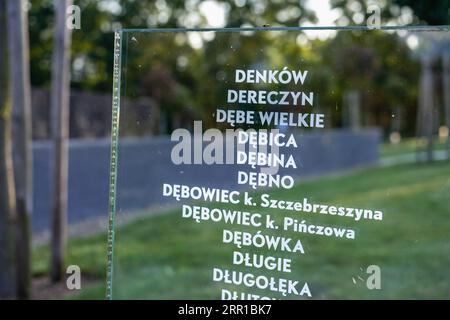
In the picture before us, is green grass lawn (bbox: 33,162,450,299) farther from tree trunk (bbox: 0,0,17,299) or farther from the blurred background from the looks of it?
tree trunk (bbox: 0,0,17,299)

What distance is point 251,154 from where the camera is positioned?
13.5 ft

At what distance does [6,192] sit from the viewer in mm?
6344

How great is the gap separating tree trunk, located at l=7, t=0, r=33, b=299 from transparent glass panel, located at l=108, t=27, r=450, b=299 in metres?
0.79

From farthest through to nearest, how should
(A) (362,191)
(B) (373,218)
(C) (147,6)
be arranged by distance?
1. (A) (362,191)
2. (C) (147,6)
3. (B) (373,218)

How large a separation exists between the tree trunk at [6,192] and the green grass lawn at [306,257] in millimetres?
654

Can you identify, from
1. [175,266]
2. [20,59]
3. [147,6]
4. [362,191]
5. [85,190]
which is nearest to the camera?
[20,59]

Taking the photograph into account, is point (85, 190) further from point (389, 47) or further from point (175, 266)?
point (389, 47)

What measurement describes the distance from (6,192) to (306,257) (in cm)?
254

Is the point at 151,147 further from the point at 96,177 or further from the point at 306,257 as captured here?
the point at 306,257

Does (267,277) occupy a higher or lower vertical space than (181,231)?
higher

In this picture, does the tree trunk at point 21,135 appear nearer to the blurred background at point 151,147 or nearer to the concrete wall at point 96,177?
the blurred background at point 151,147
